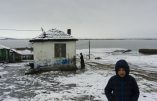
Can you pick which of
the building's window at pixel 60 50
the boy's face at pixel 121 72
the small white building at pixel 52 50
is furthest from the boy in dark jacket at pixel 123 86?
the building's window at pixel 60 50

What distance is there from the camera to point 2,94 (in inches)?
524

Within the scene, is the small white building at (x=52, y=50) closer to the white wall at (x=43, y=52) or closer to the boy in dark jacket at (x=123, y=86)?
the white wall at (x=43, y=52)

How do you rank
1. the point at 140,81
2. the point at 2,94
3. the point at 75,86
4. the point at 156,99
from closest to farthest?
the point at 156,99
the point at 2,94
the point at 75,86
the point at 140,81

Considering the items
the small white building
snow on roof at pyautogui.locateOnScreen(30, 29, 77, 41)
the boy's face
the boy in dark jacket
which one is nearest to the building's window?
the small white building

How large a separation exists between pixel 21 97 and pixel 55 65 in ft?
34.0

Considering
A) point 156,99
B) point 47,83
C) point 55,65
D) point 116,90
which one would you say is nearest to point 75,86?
point 47,83

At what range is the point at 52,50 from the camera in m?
22.8

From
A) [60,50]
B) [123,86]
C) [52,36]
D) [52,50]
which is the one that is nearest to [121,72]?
[123,86]

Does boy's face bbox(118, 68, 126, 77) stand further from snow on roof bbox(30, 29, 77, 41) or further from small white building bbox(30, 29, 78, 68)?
snow on roof bbox(30, 29, 77, 41)

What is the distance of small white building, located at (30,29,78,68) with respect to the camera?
22.7 metres

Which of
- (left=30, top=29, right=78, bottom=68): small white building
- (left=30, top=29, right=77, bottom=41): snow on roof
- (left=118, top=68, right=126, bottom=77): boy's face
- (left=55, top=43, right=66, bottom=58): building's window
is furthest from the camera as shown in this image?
(left=55, top=43, right=66, bottom=58): building's window

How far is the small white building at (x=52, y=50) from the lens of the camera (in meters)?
22.7

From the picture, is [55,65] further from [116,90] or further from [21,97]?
[116,90]

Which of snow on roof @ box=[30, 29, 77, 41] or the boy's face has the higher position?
snow on roof @ box=[30, 29, 77, 41]
